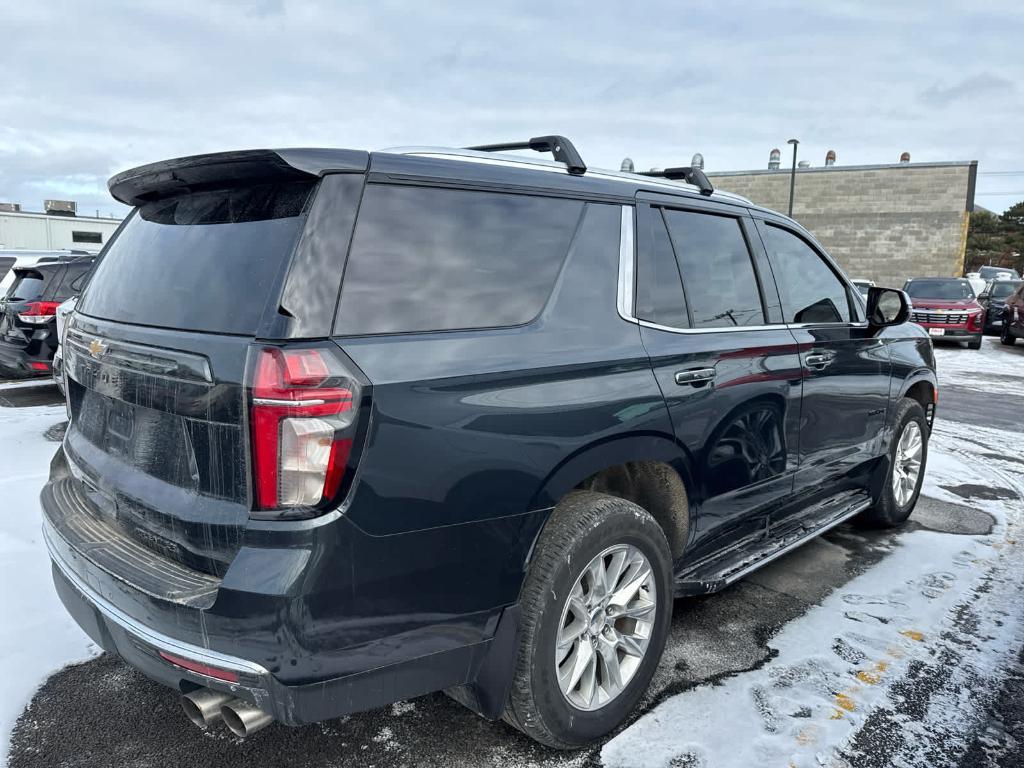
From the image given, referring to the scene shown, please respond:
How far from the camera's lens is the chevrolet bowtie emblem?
7.89 feet

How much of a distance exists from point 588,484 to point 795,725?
110 cm

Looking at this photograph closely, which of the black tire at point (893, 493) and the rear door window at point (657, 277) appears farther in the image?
the black tire at point (893, 493)

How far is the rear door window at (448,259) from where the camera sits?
2025 mm

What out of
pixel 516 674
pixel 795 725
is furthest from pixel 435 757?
pixel 795 725

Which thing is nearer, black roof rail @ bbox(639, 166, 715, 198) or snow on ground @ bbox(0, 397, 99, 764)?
snow on ground @ bbox(0, 397, 99, 764)

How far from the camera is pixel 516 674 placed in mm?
2250

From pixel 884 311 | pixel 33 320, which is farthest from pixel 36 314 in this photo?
pixel 884 311

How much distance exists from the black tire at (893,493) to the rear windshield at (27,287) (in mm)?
8527

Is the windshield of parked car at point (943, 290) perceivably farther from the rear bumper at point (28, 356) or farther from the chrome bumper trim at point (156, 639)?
the chrome bumper trim at point (156, 639)

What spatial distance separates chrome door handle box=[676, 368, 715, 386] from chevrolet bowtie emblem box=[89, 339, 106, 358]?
1920 millimetres

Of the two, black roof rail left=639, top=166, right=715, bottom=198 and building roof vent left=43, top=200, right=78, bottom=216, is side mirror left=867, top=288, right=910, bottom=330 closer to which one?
black roof rail left=639, top=166, right=715, bottom=198

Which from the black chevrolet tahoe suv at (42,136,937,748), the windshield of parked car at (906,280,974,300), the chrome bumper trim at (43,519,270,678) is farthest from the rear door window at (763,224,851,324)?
the windshield of parked car at (906,280,974,300)

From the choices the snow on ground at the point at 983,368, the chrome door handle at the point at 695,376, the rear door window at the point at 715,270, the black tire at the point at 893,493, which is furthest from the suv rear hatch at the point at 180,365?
the snow on ground at the point at 983,368

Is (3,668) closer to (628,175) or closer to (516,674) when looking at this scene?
(516,674)
